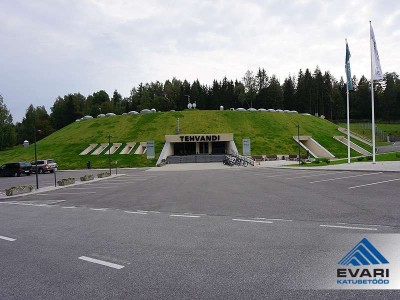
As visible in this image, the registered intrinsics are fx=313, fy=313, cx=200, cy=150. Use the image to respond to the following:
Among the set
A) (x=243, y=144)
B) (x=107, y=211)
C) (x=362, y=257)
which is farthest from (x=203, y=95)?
(x=362, y=257)

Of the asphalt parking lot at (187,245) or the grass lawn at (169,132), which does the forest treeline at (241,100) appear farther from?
the asphalt parking lot at (187,245)

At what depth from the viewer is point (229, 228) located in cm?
890

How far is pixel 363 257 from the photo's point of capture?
603cm

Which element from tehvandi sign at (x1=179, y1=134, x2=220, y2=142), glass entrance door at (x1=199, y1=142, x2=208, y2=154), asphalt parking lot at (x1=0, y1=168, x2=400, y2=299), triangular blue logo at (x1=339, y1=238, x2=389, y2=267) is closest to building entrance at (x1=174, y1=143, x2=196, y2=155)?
glass entrance door at (x1=199, y1=142, x2=208, y2=154)

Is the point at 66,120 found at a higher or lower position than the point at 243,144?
higher

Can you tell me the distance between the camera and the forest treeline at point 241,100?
3935 inches

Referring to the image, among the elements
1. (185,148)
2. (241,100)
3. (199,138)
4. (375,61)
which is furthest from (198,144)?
(241,100)

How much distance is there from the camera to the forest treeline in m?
99.9

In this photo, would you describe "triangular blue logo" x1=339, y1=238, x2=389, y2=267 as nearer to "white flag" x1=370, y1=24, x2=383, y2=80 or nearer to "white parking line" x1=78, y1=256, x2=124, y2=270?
"white parking line" x1=78, y1=256, x2=124, y2=270

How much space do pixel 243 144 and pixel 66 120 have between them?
81.6m

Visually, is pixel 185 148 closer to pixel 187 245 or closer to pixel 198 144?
pixel 198 144

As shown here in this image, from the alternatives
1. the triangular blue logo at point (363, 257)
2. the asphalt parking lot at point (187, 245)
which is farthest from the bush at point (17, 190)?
the triangular blue logo at point (363, 257)

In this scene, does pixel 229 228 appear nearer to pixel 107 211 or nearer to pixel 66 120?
pixel 107 211

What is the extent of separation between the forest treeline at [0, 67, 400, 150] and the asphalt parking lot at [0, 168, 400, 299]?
8567cm
